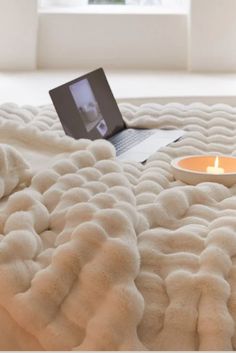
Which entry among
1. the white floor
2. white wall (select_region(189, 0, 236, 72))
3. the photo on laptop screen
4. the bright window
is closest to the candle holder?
the photo on laptop screen

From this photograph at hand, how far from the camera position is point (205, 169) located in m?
1.19

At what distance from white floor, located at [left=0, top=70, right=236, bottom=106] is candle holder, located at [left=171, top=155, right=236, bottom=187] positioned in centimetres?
103

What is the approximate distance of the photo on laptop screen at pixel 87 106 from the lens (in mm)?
1413

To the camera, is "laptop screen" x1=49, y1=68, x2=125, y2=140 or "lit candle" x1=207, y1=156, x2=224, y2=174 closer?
"lit candle" x1=207, y1=156, x2=224, y2=174

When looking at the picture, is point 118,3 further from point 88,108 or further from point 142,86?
point 88,108

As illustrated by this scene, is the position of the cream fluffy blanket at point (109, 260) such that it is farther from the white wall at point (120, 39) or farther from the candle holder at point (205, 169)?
the white wall at point (120, 39)

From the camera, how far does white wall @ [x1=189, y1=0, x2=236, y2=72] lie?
2806 mm

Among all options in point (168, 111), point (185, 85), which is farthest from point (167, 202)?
point (185, 85)

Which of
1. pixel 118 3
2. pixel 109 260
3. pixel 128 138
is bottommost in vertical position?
pixel 118 3

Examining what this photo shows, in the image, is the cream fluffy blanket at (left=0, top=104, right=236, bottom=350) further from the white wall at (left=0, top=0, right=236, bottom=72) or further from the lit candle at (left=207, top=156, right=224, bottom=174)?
the white wall at (left=0, top=0, right=236, bottom=72)

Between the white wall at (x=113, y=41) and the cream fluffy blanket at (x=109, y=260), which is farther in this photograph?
the white wall at (x=113, y=41)

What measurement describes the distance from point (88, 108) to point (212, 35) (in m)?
1.53

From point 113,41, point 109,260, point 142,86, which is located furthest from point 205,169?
point 113,41

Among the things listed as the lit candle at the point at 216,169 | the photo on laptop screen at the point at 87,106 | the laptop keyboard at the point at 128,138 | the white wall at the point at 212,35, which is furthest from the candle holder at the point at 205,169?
the white wall at the point at 212,35
